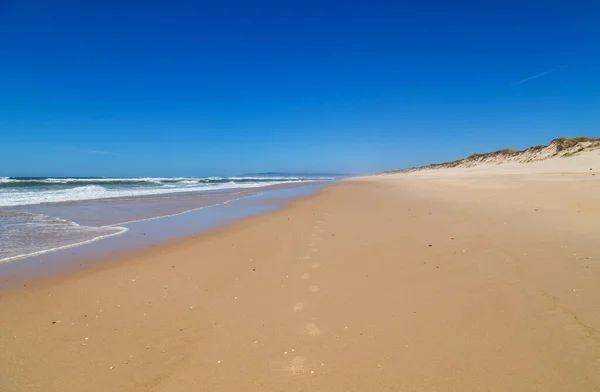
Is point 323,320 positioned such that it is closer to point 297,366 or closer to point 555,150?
point 297,366

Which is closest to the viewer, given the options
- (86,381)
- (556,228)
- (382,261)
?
(86,381)

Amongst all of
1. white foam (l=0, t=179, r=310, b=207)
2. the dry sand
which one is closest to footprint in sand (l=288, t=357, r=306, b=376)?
the dry sand

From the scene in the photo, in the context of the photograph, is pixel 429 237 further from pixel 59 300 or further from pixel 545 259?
pixel 59 300

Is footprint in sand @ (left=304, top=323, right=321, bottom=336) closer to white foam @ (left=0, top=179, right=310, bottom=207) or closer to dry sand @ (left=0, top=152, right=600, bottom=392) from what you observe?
dry sand @ (left=0, top=152, right=600, bottom=392)

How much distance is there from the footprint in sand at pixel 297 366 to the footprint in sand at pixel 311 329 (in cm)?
40

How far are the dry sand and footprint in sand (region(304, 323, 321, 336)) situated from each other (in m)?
0.02

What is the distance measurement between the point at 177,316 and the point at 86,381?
1.11 metres

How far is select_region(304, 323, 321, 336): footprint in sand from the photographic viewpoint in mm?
3107

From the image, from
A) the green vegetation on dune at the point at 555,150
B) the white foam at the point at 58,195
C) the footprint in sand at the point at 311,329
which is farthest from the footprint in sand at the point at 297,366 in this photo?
the green vegetation on dune at the point at 555,150

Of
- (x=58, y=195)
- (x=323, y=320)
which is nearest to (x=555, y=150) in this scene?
(x=323, y=320)

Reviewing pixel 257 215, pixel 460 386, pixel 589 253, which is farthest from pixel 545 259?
pixel 257 215

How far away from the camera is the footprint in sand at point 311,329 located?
311 cm

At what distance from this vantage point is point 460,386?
231cm

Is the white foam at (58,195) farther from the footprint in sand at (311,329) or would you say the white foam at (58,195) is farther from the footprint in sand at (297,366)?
the footprint in sand at (297,366)
